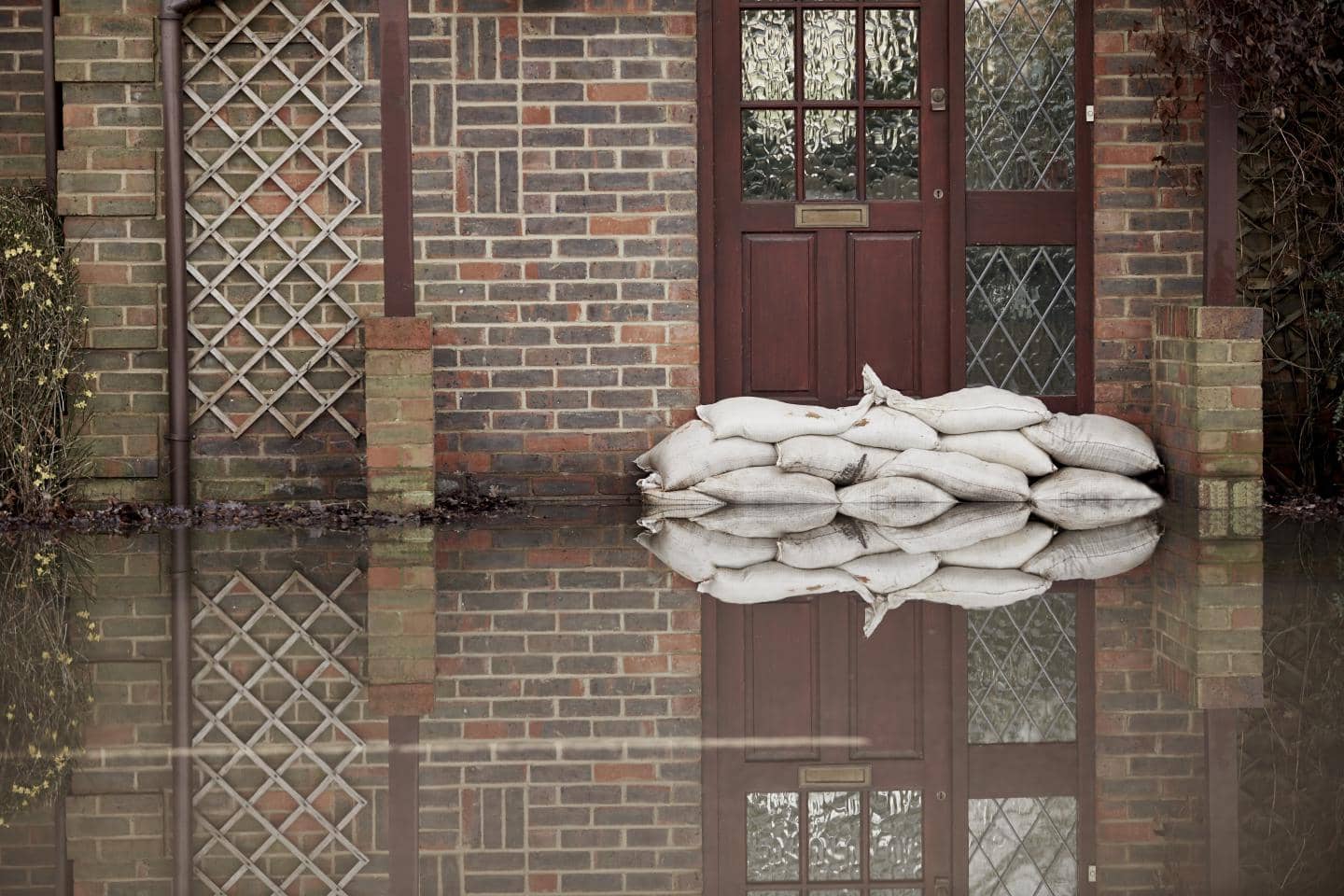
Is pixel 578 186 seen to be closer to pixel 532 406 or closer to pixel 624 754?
pixel 532 406

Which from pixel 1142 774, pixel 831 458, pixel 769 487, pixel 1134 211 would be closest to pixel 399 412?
pixel 769 487

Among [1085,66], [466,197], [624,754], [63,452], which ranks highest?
[1085,66]

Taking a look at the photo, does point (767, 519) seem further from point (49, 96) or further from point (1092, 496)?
point (49, 96)

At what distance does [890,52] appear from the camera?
7914 millimetres

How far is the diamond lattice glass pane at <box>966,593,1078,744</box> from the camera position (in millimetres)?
→ 3975

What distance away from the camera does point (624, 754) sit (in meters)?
3.82

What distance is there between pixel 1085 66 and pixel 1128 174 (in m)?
0.50

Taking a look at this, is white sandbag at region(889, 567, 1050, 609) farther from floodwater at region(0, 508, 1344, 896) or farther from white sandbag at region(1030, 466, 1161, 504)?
white sandbag at region(1030, 466, 1161, 504)

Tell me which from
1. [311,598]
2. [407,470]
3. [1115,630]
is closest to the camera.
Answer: [1115,630]

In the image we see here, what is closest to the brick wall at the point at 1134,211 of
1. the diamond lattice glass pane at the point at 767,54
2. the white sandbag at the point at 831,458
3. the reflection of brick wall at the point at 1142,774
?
the white sandbag at the point at 831,458

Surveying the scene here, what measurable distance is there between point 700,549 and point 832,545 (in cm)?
46

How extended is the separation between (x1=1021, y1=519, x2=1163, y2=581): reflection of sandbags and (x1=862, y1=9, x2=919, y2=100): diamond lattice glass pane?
2.19 meters

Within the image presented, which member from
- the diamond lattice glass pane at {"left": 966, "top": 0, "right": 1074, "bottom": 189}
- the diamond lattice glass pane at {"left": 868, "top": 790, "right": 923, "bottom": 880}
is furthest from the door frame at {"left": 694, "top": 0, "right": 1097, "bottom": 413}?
the diamond lattice glass pane at {"left": 868, "top": 790, "right": 923, "bottom": 880}

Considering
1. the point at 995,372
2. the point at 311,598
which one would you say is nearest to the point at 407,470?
the point at 311,598
